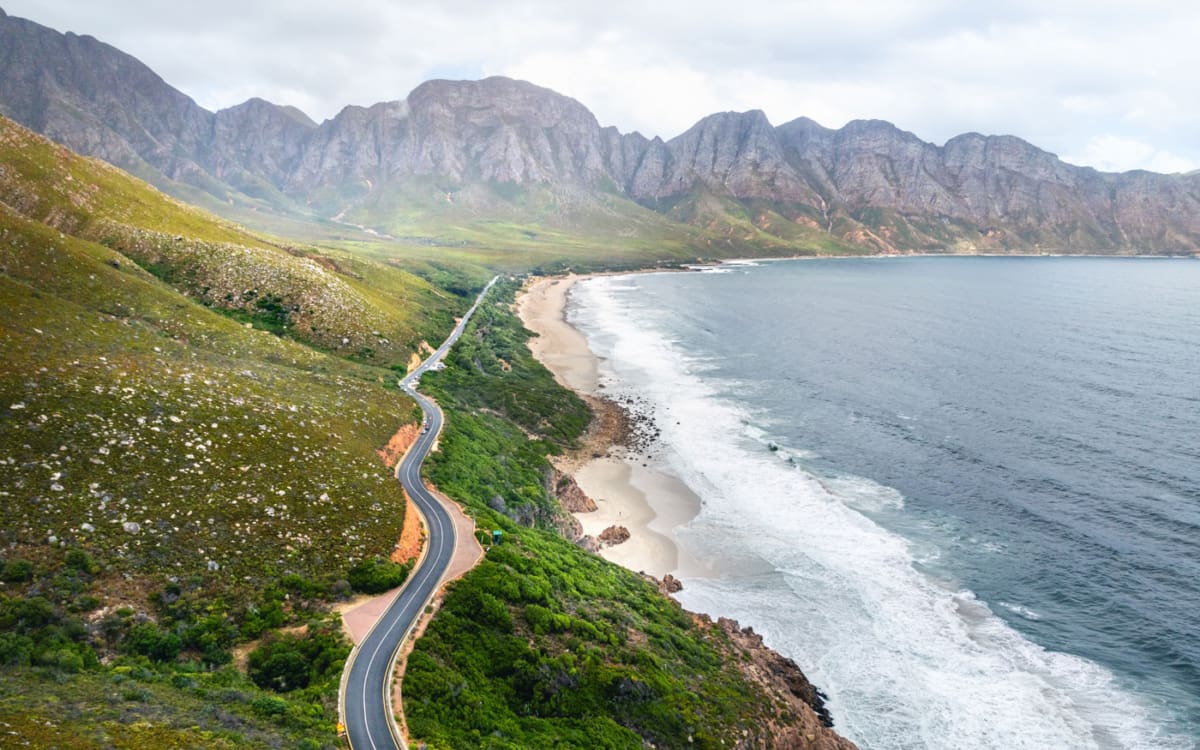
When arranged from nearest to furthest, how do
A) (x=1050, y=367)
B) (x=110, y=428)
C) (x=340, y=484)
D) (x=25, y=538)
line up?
(x=25, y=538)
(x=110, y=428)
(x=340, y=484)
(x=1050, y=367)

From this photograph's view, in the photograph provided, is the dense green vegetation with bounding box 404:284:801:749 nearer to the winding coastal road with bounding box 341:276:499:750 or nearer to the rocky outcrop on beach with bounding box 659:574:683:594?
the winding coastal road with bounding box 341:276:499:750

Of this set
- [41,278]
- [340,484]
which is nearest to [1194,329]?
[340,484]

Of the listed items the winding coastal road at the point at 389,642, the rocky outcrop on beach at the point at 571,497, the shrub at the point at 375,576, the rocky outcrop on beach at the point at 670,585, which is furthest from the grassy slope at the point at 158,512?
the rocky outcrop on beach at the point at 670,585

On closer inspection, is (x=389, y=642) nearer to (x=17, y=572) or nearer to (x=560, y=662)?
(x=560, y=662)

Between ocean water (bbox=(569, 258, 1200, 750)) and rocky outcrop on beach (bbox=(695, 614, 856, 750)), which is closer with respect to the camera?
rocky outcrop on beach (bbox=(695, 614, 856, 750))

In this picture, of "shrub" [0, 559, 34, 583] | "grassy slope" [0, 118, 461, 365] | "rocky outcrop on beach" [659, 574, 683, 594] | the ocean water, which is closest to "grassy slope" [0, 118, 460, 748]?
"shrub" [0, 559, 34, 583]

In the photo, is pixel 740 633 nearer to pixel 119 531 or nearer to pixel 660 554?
pixel 660 554
